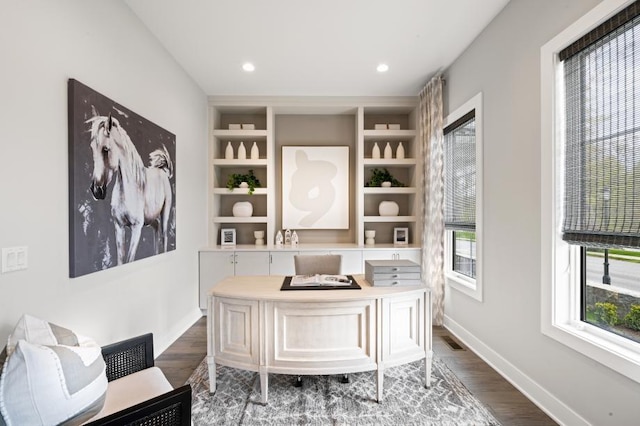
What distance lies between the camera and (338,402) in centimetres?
217

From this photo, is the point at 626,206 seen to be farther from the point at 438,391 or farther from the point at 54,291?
the point at 54,291

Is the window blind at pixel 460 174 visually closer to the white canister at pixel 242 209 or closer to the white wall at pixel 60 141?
the white canister at pixel 242 209

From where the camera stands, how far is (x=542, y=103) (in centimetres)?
209

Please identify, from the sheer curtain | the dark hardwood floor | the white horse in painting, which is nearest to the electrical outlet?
the white horse in painting

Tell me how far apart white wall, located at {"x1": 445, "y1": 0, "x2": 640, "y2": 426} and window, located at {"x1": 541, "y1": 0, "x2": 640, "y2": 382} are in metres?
0.10

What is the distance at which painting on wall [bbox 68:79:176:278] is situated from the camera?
188 cm

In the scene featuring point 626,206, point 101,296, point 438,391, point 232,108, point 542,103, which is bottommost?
point 438,391

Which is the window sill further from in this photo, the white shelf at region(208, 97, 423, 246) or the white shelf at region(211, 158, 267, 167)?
the white shelf at region(211, 158, 267, 167)

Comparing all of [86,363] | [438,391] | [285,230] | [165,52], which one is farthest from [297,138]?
[86,363]

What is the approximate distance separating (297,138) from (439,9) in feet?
8.42

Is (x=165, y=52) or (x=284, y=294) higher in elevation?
(x=165, y=52)

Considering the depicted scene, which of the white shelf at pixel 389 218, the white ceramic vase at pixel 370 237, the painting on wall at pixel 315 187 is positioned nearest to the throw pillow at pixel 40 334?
the painting on wall at pixel 315 187

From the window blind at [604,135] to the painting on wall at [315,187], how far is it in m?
2.86

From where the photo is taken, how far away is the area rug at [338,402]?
1998 millimetres
